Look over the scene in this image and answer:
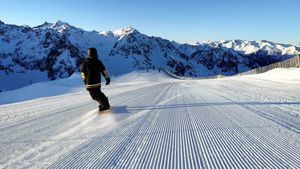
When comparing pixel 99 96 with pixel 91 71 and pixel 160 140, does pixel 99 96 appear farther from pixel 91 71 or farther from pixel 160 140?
pixel 160 140

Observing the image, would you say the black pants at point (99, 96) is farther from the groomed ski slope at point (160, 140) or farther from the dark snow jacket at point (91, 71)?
the groomed ski slope at point (160, 140)

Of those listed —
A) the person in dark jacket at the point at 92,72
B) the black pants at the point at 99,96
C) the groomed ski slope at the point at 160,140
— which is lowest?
the groomed ski slope at the point at 160,140

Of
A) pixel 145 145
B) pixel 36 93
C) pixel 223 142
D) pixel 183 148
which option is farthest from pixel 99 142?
pixel 36 93

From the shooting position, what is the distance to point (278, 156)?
4824 mm

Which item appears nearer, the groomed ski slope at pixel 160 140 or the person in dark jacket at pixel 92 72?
the groomed ski slope at pixel 160 140

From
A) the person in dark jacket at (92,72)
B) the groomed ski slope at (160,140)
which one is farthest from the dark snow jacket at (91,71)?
the groomed ski slope at (160,140)

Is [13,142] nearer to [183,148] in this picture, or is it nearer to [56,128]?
[56,128]

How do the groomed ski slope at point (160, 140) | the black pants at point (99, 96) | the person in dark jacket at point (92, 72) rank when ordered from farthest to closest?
the person in dark jacket at point (92, 72) < the black pants at point (99, 96) < the groomed ski slope at point (160, 140)

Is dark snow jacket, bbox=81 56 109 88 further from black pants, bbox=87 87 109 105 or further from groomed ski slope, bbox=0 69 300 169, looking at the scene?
groomed ski slope, bbox=0 69 300 169

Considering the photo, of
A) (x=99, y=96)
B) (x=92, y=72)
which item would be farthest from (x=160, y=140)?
(x=92, y=72)

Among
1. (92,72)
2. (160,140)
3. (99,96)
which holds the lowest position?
(160,140)

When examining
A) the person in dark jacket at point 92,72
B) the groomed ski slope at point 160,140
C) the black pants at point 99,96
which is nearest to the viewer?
the groomed ski slope at point 160,140

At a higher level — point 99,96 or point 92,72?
point 92,72

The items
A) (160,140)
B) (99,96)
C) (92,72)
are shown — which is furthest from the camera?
(92,72)
